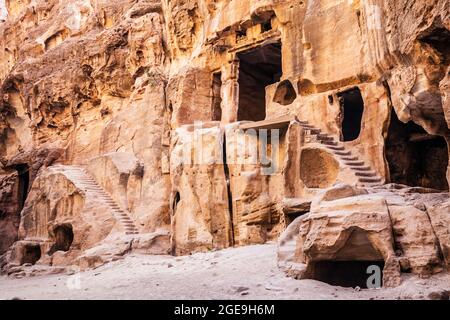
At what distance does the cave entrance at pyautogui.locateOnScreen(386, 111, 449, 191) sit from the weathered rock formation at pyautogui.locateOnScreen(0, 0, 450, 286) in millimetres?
42

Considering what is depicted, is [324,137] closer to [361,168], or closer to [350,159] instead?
[350,159]

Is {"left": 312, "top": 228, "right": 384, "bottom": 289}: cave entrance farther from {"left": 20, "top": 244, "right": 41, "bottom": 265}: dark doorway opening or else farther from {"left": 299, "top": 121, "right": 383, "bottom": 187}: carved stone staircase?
{"left": 20, "top": 244, "right": 41, "bottom": 265}: dark doorway opening

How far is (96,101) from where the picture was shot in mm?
20562

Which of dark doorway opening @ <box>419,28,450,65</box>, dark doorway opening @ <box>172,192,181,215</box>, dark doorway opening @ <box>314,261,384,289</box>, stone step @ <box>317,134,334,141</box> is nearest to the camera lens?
dark doorway opening @ <box>419,28,450,65</box>

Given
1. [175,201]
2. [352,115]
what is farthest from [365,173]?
[175,201]

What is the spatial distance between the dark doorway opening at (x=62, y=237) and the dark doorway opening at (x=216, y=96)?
637 cm

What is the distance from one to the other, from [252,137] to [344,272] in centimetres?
606

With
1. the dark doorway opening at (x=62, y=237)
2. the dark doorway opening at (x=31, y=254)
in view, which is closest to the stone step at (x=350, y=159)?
the dark doorway opening at (x=62, y=237)

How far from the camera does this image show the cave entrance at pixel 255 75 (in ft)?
51.2

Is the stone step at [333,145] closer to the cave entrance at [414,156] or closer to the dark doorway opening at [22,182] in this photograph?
the cave entrance at [414,156]

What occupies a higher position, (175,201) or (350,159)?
(350,159)

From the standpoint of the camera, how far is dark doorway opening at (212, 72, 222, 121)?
1628cm

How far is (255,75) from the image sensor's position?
54.5 ft

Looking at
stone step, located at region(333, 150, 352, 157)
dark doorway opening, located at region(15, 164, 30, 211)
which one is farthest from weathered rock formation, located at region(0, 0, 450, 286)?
dark doorway opening, located at region(15, 164, 30, 211)
